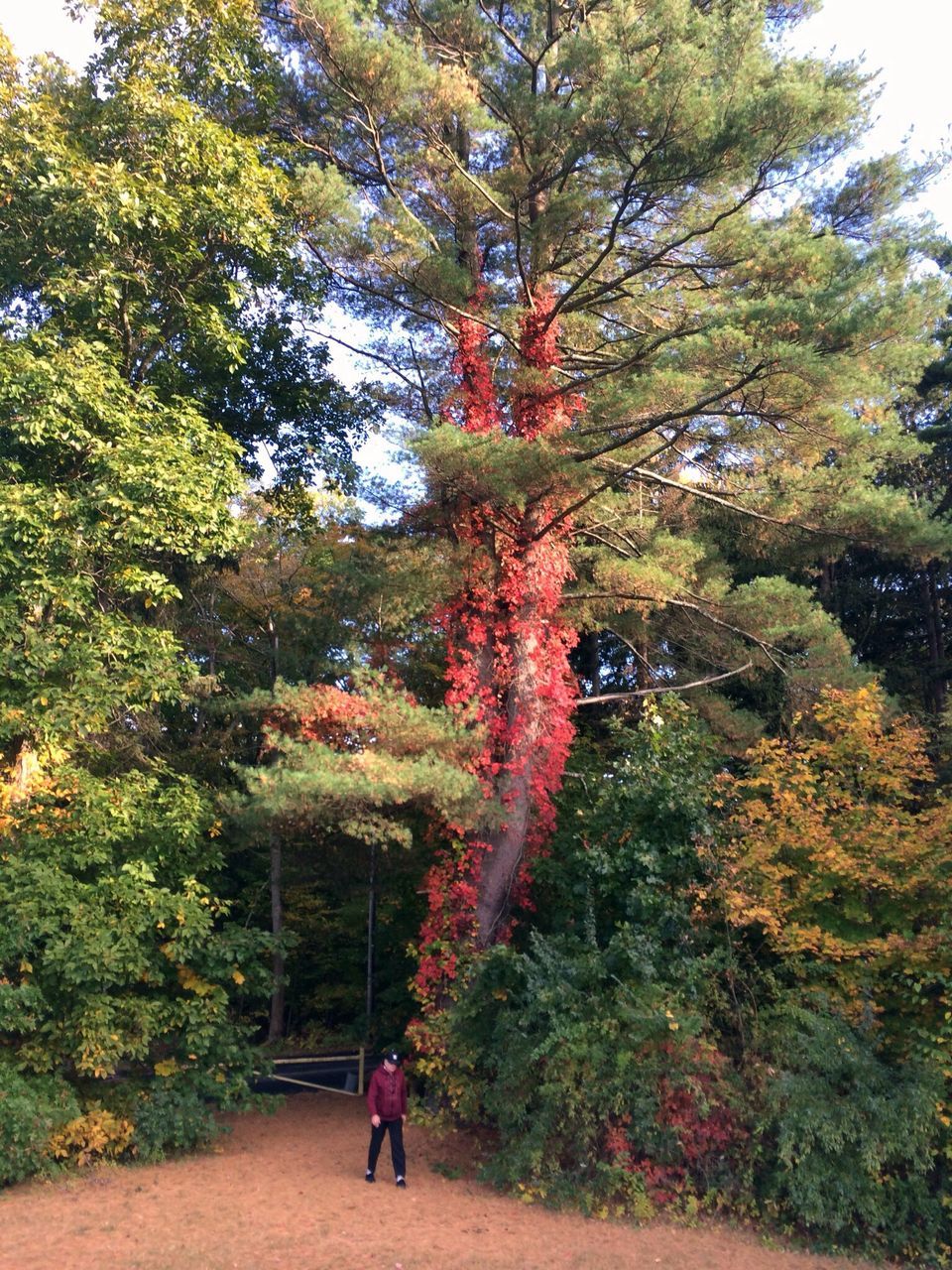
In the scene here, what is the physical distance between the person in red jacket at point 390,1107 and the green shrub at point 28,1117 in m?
2.73

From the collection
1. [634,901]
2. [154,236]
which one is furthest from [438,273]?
[634,901]

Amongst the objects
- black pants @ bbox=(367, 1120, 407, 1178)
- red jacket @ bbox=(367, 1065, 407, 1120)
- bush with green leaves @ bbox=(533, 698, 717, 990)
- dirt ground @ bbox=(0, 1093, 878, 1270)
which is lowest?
dirt ground @ bbox=(0, 1093, 878, 1270)

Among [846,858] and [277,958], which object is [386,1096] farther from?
[277,958]

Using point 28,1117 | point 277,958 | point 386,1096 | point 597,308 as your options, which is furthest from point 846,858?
point 277,958

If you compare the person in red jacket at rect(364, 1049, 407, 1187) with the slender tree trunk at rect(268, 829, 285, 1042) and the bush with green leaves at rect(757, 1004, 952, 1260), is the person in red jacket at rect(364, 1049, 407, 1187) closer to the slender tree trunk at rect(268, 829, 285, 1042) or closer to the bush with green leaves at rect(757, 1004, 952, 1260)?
the bush with green leaves at rect(757, 1004, 952, 1260)

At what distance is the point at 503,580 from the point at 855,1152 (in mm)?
7022

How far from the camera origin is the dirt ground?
23.1 ft

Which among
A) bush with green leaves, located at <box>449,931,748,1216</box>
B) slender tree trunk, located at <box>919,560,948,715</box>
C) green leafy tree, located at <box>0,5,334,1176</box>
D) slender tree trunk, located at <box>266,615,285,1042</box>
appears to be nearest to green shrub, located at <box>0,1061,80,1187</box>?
green leafy tree, located at <box>0,5,334,1176</box>

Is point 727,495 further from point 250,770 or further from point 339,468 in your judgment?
point 250,770

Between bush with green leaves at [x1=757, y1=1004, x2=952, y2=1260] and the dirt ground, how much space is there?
376mm

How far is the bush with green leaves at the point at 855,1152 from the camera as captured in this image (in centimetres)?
733

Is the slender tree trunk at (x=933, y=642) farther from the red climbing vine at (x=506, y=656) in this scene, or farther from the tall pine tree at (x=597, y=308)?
the red climbing vine at (x=506, y=656)

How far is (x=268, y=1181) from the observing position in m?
9.08

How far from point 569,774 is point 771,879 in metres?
3.72
